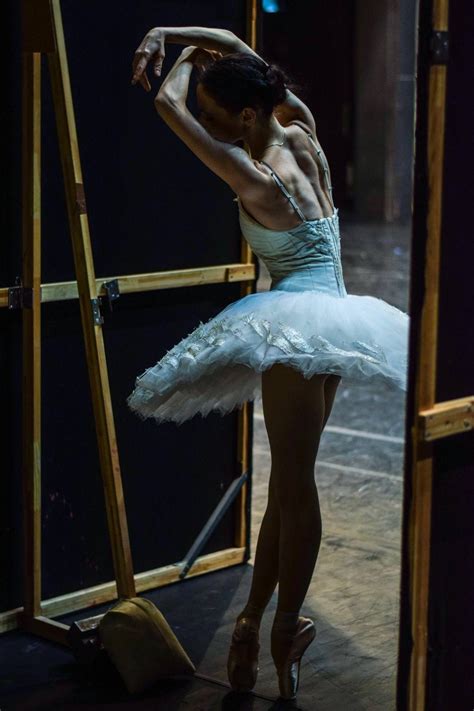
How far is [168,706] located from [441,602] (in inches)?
46.6

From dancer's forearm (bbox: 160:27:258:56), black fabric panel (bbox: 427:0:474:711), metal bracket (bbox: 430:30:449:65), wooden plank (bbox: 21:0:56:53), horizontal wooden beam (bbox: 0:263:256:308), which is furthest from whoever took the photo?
horizontal wooden beam (bbox: 0:263:256:308)

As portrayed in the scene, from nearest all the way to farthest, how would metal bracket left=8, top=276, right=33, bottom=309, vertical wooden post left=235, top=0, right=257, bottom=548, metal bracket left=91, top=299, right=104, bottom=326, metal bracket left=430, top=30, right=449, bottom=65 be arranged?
metal bracket left=430, top=30, right=449, bottom=65
metal bracket left=91, top=299, right=104, bottom=326
metal bracket left=8, top=276, right=33, bottom=309
vertical wooden post left=235, top=0, right=257, bottom=548

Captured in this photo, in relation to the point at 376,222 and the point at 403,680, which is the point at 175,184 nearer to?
the point at 403,680

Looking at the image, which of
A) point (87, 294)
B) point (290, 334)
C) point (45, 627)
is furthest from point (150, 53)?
point (45, 627)

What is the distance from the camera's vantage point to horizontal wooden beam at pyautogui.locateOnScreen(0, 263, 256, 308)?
15.0ft

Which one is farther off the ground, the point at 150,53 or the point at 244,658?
the point at 150,53

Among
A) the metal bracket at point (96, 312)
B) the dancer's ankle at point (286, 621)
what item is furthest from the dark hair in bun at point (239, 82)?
the dancer's ankle at point (286, 621)

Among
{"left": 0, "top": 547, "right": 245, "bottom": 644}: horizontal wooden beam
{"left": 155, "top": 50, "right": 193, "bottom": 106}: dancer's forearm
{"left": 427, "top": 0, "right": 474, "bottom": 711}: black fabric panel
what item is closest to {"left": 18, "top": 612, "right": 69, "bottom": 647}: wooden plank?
{"left": 0, "top": 547, "right": 245, "bottom": 644}: horizontal wooden beam

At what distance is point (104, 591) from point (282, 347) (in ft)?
5.21

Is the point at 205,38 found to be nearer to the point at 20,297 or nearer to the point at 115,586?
the point at 20,297

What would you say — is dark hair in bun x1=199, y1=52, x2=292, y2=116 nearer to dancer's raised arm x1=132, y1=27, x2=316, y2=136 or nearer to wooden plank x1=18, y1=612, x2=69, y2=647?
dancer's raised arm x1=132, y1=27, x2=316, y2=136

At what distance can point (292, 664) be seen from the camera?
13.2 feet

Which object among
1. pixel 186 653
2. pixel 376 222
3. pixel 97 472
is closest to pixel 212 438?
pixel 97 472

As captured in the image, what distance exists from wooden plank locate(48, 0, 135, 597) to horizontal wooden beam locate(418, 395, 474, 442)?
1437 millimetres
